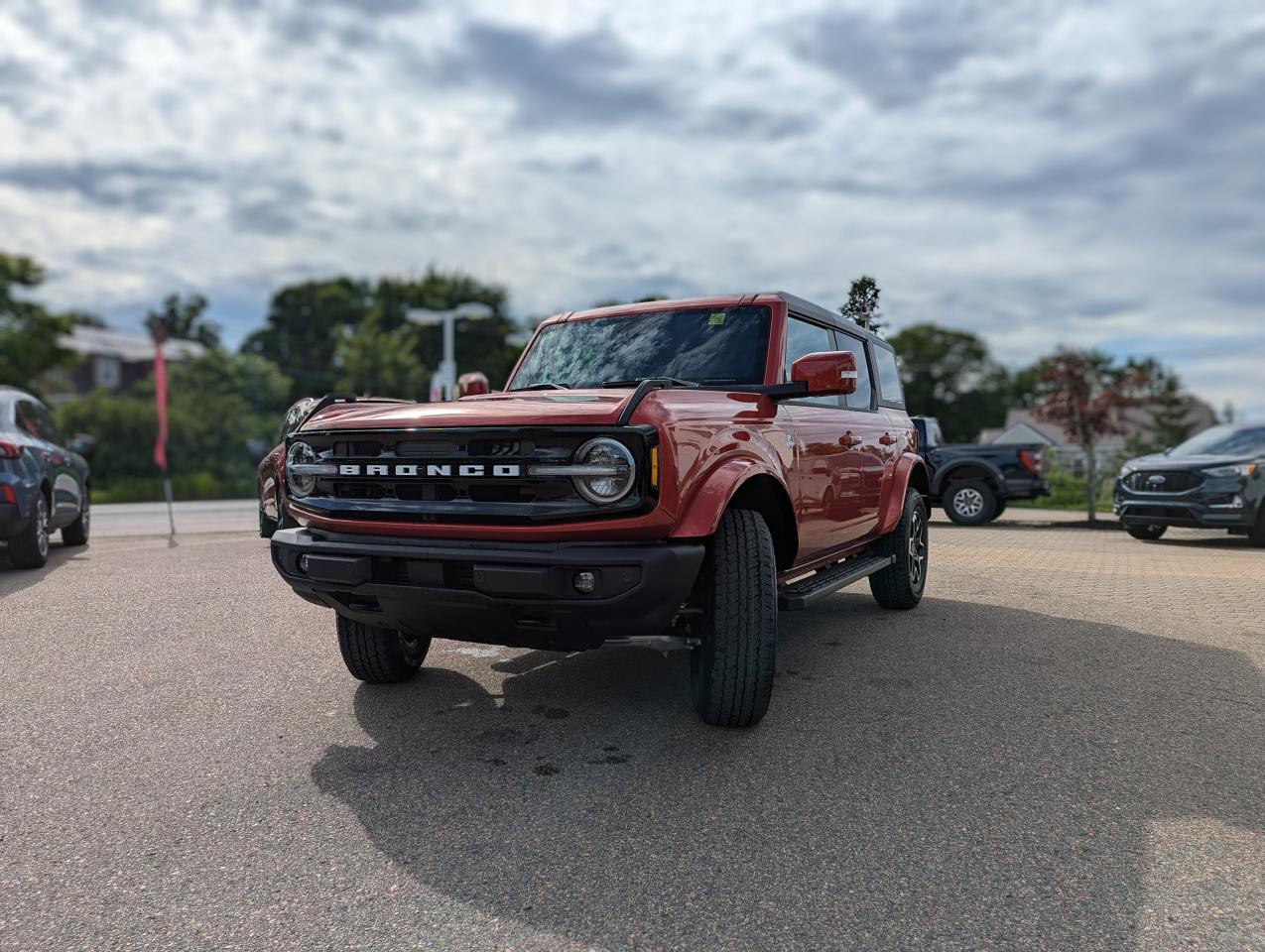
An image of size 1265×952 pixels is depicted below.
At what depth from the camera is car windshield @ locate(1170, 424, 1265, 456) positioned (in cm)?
1102

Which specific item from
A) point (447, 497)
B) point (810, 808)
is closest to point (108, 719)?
point (447, 497)

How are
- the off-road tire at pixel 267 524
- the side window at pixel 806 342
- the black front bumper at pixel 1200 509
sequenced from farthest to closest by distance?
the black front bumper at pixel 1200 509 → the off-road tire at pixel 267 524 → the side window at pixel 806 342

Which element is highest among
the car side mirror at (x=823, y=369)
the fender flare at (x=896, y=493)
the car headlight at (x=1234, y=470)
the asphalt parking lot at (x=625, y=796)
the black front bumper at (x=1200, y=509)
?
the car side mirror at (x=823, y=369)

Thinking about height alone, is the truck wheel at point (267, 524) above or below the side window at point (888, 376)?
below

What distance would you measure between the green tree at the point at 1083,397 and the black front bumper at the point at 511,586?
1821 centimetres

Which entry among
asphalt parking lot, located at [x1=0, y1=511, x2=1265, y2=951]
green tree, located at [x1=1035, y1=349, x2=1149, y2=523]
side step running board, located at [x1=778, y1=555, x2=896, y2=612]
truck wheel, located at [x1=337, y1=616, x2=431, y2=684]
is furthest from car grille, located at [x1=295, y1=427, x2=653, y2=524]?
green tree, located at [x1=1035, y1=349, x2=1149, y2=523]

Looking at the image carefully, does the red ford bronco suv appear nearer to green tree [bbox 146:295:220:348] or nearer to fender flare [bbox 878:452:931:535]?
fender flare [bbox 878:452:931:535]

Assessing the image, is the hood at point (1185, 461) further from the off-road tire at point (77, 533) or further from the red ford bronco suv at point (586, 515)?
the off-road tire at point (77, 533)

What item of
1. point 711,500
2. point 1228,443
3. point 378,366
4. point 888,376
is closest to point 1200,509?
point 1228,443

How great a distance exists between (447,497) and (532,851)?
4.30 feet

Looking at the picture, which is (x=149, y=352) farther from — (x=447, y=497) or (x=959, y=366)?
(x=447, y=497)

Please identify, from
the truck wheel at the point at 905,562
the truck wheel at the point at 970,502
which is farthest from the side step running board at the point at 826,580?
the truck wheel at the point at 970,502

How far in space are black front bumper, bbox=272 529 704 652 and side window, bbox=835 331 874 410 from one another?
2.41 meters

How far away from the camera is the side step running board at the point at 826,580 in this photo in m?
3.90
